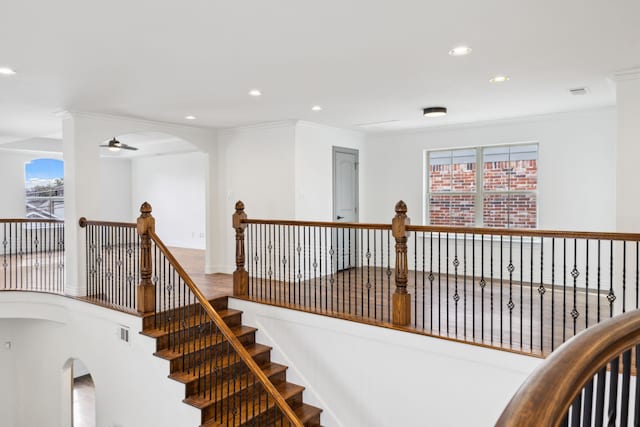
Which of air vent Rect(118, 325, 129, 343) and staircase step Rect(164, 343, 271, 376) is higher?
air vent Rect(118, 325, 129, 343)

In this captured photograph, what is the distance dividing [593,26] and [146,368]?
507cm

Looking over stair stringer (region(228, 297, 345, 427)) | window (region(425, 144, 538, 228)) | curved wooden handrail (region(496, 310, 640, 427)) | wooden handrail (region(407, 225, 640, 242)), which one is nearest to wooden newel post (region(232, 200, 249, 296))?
stair stringer (region(228, 297, 345, 427))

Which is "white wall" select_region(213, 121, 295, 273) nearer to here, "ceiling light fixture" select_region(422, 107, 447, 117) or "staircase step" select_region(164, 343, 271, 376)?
"ceiling light fixture" select_region(422, 107, 447, 117)

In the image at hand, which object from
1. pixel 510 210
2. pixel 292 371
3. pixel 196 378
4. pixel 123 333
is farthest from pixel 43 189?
pixel 510 210

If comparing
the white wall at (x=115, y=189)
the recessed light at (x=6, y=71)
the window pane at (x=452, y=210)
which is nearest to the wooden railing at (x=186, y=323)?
the recessed light at (x=6, y=71)

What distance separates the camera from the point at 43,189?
9.82 metres

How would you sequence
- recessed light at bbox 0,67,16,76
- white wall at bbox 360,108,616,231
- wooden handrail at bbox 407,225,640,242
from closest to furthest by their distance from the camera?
1. wooden handrail at bbox 407,225,640,242
2. recessed light at bbox 0,67,16,76
3. white wall at bbox 360,108,616,231

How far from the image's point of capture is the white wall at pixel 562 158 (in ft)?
18.8

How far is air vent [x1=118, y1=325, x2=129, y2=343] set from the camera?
4.89m

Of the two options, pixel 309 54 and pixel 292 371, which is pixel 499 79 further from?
pixel 292 371

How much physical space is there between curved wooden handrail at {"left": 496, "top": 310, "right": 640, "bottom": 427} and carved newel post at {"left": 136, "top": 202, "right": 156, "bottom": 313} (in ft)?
14.9

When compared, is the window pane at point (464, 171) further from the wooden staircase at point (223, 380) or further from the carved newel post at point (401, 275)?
the wooden staircase at point (223, 380)

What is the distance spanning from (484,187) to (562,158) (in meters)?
1.19

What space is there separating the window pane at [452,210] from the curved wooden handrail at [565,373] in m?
6.24
